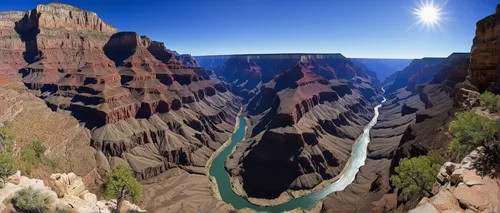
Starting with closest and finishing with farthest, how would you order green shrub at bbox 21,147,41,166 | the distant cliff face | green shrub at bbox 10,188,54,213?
green shrub at bbox 10,188,54,213 < green shrub at bbox 21,147,41,166 < the distant cliff face

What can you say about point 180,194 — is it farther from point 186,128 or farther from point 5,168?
point 5,168

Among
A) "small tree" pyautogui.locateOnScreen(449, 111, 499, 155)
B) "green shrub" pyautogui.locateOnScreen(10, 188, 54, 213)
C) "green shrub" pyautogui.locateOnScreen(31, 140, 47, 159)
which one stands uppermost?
"small tree" pyautogui.locateOnScreen(449, 111, 499, 155)

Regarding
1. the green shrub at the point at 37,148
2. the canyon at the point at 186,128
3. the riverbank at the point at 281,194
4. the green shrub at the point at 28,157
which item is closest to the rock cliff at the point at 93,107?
Result: the canyon at the point at 186,128

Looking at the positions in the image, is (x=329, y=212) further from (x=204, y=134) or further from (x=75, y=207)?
(x=204, y=134)

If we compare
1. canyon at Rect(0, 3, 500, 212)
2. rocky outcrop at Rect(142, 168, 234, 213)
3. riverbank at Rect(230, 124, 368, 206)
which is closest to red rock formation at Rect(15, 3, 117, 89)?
canyon at Rect(0, 3, 500, 212)

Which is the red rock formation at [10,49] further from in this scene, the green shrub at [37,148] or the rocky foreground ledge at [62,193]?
the rocky foreground ledge at [62,193]

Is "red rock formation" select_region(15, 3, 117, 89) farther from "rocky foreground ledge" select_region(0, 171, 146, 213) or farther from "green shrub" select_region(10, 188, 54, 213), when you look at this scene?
"green shrub" select_region(10, 188, 54, 213)

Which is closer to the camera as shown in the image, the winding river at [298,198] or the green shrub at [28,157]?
the green shrub at [28,157]

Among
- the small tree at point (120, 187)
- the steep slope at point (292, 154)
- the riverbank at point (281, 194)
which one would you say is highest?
the small tree at point (120, 187)
